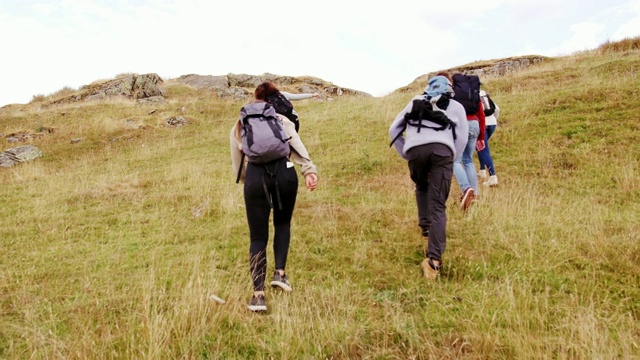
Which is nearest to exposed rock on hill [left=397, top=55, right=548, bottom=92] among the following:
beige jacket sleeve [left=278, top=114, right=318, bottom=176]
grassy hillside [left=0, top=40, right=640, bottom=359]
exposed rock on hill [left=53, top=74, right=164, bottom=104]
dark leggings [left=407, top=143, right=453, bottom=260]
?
grassy hillside [left=0, top=40, right=640, bottom=359]

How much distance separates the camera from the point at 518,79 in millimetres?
18047

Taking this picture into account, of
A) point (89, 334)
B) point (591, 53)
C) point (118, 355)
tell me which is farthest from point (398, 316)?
point (591, 53)

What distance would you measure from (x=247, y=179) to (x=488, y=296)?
255cm

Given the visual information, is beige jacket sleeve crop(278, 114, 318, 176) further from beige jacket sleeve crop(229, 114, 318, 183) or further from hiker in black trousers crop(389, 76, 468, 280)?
hiker in black trousers crop(389, 76, 468, 280)

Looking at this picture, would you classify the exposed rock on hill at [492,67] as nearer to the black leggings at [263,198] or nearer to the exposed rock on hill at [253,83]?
the exposed rock on hill at [253,83]

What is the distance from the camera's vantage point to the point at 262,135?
3.90 m

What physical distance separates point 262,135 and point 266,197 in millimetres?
598

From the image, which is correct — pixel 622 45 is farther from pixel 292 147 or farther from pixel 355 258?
pixel 292 147

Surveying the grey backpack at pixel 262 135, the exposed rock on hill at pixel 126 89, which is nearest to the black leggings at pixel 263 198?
the grey backpack at pixel 262 135

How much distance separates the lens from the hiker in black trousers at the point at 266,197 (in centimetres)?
400

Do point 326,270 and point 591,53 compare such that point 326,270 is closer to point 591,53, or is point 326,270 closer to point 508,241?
point 508,241

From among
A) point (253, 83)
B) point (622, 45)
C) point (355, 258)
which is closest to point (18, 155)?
point (355, 258)

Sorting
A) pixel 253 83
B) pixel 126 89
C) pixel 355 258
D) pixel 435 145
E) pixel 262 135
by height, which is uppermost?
pixel 253 83

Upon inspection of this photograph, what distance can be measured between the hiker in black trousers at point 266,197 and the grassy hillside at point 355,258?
314 millimetres
